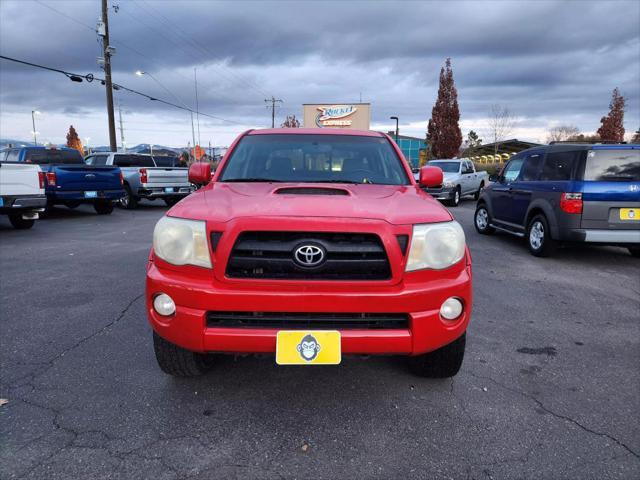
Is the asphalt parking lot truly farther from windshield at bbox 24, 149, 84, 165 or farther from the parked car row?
windshield at bbox 24, 149, 84, 165

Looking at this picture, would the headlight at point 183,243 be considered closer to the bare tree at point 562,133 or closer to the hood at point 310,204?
the hood at point 310,204

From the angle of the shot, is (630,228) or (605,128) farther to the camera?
(605,128)

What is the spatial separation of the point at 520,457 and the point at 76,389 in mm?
2663

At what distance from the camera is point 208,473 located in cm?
207

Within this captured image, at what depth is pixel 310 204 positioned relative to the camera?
8.14 feet

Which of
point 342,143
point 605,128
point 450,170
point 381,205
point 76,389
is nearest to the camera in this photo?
point 381,205

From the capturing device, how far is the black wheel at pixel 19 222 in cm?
960

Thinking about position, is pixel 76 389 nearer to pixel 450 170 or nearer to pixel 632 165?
pixel 632 165

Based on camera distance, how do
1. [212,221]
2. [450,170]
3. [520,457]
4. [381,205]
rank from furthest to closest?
1. [450,170]
2. [381,205]
3. [212,221]
4. [520,457]

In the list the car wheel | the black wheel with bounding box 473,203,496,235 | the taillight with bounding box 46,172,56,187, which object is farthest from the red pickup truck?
the car wheel

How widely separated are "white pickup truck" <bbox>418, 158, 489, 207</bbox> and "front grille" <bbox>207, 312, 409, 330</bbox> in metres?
13.4

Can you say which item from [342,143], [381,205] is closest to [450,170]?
[342,143]

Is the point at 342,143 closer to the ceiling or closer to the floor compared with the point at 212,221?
closer to the ceiling

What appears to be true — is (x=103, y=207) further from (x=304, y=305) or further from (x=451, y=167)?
(x=304, y=305)
